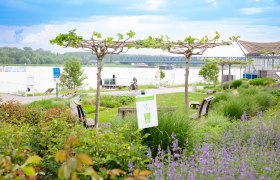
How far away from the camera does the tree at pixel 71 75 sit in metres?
26.4

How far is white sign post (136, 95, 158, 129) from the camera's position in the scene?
12.5ft

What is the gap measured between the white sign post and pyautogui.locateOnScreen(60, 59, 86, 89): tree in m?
22.9

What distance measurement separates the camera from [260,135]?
467cm

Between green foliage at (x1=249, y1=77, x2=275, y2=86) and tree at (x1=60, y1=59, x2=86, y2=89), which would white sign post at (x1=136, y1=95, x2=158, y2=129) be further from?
tree at (x1=60, y1=59, x2=86, y2=89)

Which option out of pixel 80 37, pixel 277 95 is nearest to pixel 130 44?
pixel 80 37

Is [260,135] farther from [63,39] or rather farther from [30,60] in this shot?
[30,60]

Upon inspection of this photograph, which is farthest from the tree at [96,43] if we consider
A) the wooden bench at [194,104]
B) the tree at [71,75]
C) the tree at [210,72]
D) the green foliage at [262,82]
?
the tree at [210,72]

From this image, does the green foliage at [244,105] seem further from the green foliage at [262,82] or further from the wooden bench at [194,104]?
the green foliage at [262,82]

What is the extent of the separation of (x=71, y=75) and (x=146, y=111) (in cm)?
2323

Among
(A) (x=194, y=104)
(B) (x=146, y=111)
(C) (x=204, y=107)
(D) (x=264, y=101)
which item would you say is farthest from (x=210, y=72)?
(B) (x=146, y=111)

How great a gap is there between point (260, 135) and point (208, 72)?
81.0ft

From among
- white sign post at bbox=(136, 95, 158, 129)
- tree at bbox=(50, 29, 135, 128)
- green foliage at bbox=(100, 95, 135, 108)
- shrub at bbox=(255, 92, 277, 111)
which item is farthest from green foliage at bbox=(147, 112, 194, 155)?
green foliage at bbox=(100, 95, 135, 108)

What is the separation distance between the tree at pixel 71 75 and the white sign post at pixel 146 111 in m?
22.9

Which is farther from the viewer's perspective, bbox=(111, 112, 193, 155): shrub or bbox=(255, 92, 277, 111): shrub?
bbox=(255, 92, 277, 111): shrub
